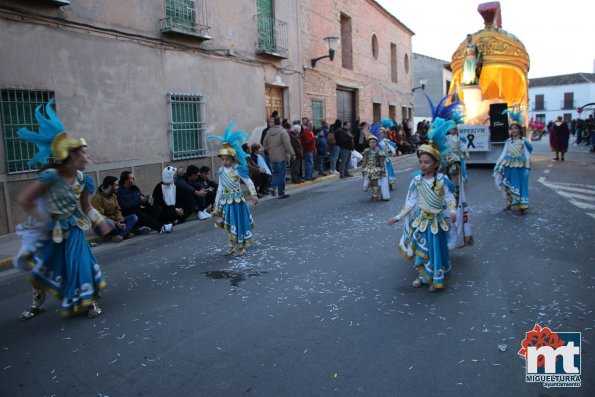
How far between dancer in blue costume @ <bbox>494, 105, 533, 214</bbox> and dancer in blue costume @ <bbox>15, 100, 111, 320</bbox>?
280 inches

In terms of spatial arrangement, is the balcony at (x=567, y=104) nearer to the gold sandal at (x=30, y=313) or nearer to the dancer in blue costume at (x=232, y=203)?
the dancer in blue costume at (x=232, y=203)

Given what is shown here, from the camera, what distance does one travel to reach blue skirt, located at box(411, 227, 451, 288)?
5.10 metres

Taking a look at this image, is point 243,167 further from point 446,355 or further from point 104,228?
point 446,355

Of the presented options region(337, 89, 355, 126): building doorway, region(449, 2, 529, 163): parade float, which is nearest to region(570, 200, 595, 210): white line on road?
region(449, 2, 529, 163): parade float

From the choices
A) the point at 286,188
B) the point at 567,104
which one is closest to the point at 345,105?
the point at 286,188

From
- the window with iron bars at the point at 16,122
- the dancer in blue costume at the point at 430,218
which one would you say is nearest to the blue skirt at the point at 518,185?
the dancer in blue costume at the point at 430,218

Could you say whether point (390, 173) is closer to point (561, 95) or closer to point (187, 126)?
point (187, 126)

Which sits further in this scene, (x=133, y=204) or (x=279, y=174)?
(x=279, y=174)

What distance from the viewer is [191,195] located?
10203 mm

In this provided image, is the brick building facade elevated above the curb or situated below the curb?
above

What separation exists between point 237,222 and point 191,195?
3518 mm

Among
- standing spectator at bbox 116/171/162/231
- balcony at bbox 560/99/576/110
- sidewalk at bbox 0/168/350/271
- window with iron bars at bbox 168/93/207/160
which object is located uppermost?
balcony at bbox 560/99/576/110

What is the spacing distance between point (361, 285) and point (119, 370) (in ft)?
8.79

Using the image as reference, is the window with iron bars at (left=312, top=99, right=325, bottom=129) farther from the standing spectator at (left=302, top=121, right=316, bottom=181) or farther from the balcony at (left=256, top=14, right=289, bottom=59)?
the standing spectator at (left=302, top=121, right=316, bottom=181)
